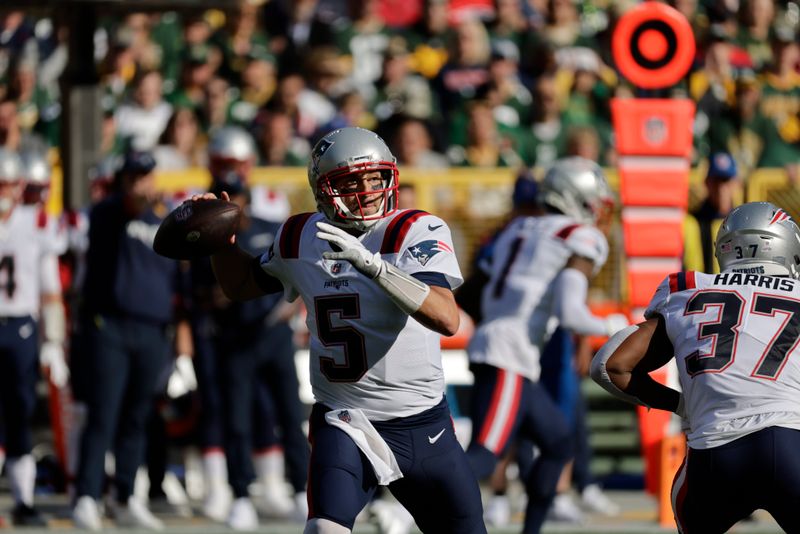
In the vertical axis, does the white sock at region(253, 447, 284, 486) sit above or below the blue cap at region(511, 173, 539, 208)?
below

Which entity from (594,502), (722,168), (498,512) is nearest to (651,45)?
(722,168)

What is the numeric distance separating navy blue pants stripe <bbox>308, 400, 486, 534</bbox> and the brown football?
653 millimetres

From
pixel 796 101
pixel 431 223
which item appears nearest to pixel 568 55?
pixel 796 101

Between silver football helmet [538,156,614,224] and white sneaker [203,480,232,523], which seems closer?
silver football helmet [538,156,614,224]

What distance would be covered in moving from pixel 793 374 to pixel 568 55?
8128 mm

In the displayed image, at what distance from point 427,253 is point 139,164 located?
3653 millimetres

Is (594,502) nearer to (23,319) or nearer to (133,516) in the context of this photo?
(133,516)

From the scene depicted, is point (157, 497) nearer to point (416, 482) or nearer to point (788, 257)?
point (416, 482)

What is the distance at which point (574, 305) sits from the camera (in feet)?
22.6

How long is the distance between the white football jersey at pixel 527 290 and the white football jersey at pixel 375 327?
196cm

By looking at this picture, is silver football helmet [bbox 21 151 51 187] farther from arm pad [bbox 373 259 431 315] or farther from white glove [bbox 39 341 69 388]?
arm pad [bbox 373 259 431 315]

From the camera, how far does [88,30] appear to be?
9.51 m

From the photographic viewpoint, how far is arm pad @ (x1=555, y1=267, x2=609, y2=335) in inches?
271

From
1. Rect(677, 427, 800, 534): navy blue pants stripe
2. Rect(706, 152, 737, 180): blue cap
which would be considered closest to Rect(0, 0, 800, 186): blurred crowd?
Rect(706, 152, 737, 180): blue cap
